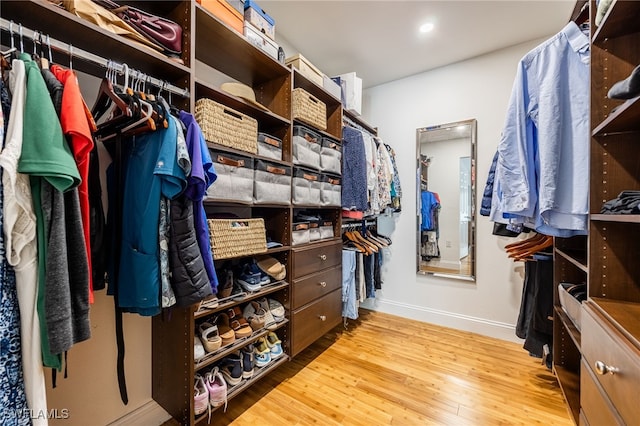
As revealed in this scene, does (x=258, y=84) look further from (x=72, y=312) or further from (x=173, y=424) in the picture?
(x=173, y=424)

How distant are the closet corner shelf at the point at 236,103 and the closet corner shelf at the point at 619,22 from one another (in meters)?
1.44

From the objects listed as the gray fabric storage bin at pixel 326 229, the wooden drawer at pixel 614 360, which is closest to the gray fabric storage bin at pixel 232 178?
the gray fabric storage bin at pixel 326 229

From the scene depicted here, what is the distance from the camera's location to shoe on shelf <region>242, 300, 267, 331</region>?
1.57 metres

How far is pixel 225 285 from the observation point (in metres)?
1.41

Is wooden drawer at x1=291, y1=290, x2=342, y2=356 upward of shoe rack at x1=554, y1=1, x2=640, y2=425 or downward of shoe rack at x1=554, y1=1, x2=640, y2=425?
downward

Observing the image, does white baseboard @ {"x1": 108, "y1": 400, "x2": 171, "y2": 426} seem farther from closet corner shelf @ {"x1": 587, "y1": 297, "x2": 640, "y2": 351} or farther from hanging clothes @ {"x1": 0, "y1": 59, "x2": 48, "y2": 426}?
closet corner shelf @ {"x1": 587, "y1": 297, "x2": 640, "y2": 351}

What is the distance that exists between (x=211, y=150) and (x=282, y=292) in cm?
101

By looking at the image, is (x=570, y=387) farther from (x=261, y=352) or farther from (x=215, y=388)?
(x=215, y=388)

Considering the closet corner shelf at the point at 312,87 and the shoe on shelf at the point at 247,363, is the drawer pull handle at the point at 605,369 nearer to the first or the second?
the shoe on shelf at the point at 247,363

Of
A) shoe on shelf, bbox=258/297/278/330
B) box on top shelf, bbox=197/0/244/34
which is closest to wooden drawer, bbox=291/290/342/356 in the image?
shoe on shelf, bbox=258/297/278/330

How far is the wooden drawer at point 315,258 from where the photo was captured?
70.4 inches

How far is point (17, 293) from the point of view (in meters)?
0.69

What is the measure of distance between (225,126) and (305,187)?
0.67 metres

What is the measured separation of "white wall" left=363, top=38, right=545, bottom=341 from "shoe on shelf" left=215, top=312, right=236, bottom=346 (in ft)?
6.43
